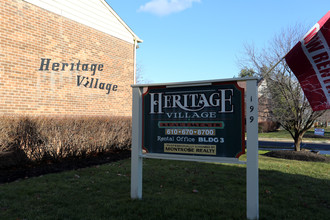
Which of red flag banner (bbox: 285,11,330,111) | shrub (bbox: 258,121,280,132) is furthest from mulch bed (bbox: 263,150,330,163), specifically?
shrub (bbox: 258,121,280,132)

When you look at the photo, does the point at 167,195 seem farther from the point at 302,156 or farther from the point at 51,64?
the point at 302,156

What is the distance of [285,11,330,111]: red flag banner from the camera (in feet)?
13.8

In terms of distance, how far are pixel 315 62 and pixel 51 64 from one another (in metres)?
→ 8.18

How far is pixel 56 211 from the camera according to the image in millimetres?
3629

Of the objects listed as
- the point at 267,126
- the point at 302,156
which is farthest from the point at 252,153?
the point at 267,126

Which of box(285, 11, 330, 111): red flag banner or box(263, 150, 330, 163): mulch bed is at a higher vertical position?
box(285, 11, 330, 111): red flag banner

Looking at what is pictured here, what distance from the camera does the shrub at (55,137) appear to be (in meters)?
6.55

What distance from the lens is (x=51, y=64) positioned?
352 inches

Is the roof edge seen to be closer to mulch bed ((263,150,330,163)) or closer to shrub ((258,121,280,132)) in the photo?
mulch bed ((263,150,330,163))

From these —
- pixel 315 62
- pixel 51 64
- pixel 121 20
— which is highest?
pixel 121 20

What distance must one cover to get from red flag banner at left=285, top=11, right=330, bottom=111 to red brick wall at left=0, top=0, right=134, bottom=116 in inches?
301

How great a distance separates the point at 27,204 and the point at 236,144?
332 centimetres

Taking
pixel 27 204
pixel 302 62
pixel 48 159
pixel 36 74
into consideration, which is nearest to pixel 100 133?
pixel 48 159

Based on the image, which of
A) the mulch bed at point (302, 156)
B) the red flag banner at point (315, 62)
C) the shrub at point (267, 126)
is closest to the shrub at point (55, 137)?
the red flag banner at point (315, 62)
